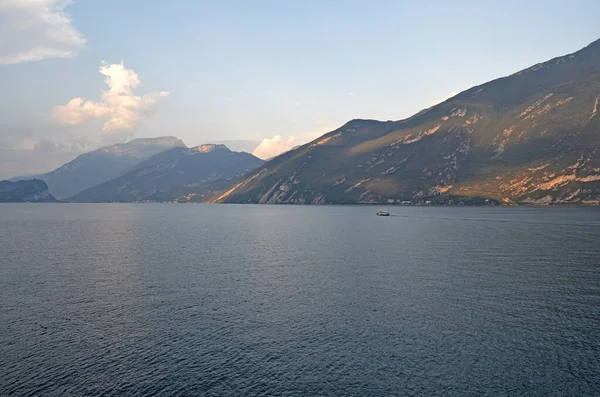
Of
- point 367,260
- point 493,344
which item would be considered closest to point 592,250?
point 367,260

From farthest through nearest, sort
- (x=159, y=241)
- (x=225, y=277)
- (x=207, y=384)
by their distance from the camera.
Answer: (x=159, y=241), (x=225, y=277), (x=207, y=384)

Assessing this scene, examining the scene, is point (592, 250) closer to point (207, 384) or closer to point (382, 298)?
point (382, 298)

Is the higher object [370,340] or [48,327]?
[48,327]

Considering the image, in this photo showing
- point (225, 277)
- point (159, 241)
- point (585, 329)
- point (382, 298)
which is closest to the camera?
point (585, 329)

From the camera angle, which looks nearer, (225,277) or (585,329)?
(585,329)

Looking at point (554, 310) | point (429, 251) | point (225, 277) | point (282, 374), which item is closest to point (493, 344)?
point (554, 310)

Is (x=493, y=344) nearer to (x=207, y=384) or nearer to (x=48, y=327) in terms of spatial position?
(x=207, y=384)
